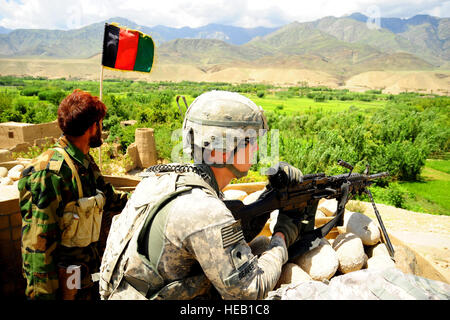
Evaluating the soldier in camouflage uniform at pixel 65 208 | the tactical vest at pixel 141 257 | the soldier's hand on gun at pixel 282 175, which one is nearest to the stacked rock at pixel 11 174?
the soldier in camouflage uniform at pixel 65 208

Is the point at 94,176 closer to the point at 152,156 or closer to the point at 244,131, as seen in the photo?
the point at 244,131

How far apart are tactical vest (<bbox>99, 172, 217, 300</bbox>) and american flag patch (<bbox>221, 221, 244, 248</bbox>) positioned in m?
0.25

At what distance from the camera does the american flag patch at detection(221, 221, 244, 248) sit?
5.15ft

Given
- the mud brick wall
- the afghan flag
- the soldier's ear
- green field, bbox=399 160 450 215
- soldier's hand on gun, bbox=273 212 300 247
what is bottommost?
green field, bbox=399 160 450 215

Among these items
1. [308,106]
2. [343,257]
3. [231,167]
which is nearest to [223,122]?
[231,167]

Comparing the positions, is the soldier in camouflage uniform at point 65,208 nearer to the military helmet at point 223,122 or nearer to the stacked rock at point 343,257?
the military helmet at point 223,122

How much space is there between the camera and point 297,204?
289cm

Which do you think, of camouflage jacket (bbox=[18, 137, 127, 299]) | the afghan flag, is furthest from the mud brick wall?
the afghan flag

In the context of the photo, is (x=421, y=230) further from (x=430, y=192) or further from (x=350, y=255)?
(x=430, y=192)

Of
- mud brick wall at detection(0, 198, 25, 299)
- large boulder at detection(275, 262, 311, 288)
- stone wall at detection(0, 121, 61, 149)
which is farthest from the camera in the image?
stone wall at detection(0, 121, 61, 149)

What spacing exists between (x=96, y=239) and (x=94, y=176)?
594 mm

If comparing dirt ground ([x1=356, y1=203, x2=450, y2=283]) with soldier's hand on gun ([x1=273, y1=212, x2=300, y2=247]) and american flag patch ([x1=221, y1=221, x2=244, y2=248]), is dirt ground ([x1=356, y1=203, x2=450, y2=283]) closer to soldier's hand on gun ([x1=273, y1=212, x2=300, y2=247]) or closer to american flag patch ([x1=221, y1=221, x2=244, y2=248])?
soldier's hand on gun ([x1=273, y1=212, x2=300, y2=247])

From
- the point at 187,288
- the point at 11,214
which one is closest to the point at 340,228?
the point at 187,288

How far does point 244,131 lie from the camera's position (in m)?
2.04
